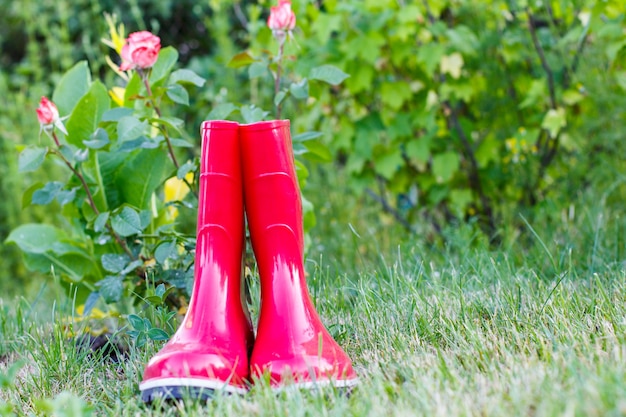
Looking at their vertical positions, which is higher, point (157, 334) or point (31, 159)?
point (31, 159)

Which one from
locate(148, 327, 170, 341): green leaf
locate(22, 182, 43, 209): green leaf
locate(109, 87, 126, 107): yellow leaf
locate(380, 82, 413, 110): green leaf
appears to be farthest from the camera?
locate(380, 82, 413, 110): green leaf

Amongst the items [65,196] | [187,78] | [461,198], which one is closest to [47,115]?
[65,196]

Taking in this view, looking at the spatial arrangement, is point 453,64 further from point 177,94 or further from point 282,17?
point 177,94

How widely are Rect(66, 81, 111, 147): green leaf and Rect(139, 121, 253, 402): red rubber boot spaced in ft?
2.24

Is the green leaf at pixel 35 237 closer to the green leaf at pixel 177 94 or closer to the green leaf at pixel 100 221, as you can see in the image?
A: the green leaf at pixel 100 221

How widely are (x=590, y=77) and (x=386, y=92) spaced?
727 mm

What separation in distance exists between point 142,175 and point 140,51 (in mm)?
420

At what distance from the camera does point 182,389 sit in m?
1.09

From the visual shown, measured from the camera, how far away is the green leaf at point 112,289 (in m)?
1.65

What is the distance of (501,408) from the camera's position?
0.91 meters

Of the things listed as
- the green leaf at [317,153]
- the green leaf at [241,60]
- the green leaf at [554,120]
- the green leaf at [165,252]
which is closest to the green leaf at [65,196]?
the green leaf at [165,252]

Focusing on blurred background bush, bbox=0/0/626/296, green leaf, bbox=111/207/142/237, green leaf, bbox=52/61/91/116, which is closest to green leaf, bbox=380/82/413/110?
blurred background bush, bbox=0/0/626/296

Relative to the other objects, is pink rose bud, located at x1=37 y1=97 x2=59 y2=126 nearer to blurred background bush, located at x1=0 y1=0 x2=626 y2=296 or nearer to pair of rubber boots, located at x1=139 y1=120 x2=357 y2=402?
pair of rubber boots, located at x1=139 y1=120 x2=357 y2=402

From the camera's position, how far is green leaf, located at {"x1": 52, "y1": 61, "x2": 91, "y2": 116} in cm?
195
